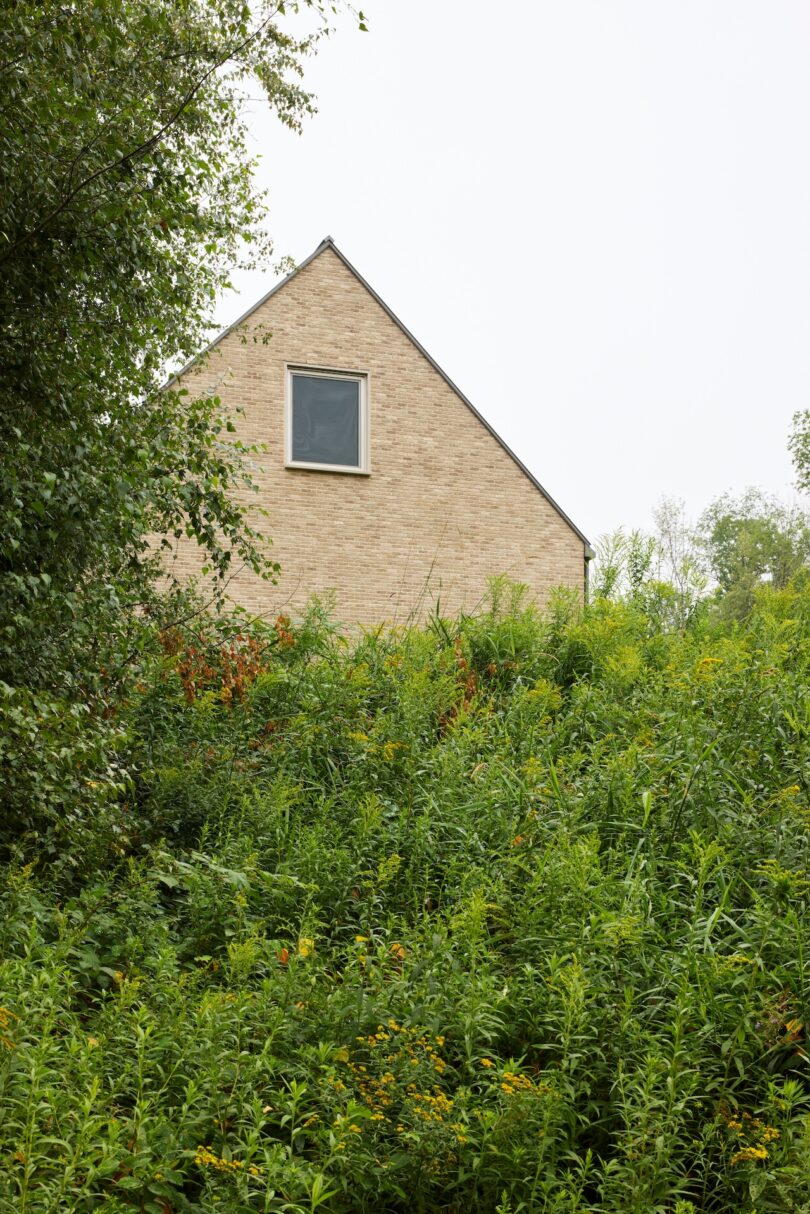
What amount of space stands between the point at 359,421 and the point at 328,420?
1.42 feet

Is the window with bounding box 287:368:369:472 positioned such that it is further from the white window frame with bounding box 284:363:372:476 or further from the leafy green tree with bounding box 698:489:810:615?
the leafy green tree with bounding box 698:489:810:615

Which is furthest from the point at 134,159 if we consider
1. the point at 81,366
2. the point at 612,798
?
the point at 612,798

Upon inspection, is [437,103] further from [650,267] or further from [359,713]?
[650,267]

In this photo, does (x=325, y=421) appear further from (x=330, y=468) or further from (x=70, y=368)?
(x=70, y=368)

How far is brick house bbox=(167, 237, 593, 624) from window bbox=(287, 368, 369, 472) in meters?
0.02

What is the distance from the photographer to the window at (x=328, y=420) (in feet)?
45.6

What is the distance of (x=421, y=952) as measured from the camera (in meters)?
4.09

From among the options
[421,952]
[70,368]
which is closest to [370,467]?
[70,368]

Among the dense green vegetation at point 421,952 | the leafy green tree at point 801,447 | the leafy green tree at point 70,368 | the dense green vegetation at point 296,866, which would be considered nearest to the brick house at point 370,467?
the dense green vegetation at point 296,866

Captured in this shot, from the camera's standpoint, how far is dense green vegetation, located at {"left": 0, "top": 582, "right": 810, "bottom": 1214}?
10.3 ft

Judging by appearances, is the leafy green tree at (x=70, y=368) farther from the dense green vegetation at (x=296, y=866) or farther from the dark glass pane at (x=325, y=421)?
the dark glass pane at (x=325, y=421)

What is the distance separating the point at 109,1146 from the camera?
278 centimetres

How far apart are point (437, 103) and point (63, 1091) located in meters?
10.8

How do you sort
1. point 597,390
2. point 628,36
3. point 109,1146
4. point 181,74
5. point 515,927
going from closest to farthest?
point 109,1146 → point 515,927 → point 181,74 → point 628,36 → point 597,390
